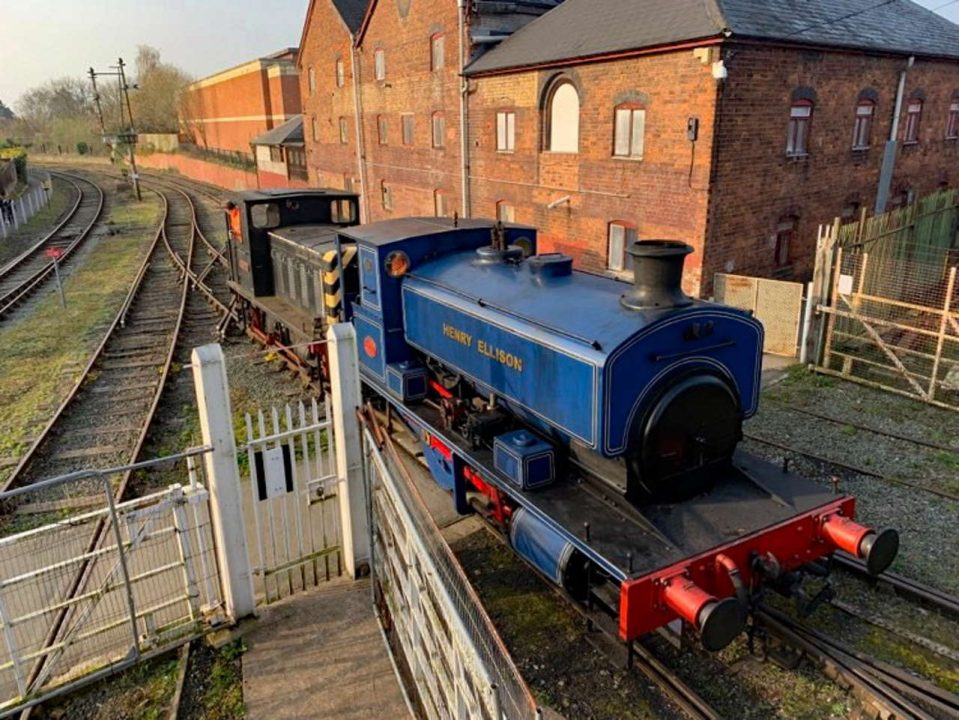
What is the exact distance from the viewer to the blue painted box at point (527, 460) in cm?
603

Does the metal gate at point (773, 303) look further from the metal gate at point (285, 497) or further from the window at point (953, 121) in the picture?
the window at point (953, 121)

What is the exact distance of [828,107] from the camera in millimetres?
15477

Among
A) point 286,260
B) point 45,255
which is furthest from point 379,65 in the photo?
point 286,260

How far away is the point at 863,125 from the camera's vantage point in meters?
16.9

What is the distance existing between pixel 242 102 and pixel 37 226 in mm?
22927

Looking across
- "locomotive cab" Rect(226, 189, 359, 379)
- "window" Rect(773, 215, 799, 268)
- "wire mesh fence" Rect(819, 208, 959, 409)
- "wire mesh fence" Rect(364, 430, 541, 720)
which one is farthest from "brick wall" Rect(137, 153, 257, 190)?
"wire mesh fence" Rect(364, 430, 541, 720)

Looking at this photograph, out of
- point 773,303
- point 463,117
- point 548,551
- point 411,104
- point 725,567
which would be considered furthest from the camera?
point 411,104

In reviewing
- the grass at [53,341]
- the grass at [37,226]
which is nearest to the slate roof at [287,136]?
the grass at [37,226]

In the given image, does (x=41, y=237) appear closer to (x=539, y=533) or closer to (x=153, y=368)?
(x=153, y=368)

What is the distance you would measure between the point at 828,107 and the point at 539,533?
13973 mm

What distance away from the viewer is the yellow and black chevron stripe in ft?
31.6

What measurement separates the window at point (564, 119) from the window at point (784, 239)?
5.12 meters

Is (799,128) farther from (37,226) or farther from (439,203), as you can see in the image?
(37,226)

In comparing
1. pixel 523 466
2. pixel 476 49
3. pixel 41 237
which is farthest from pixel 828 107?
pixel 41 237
